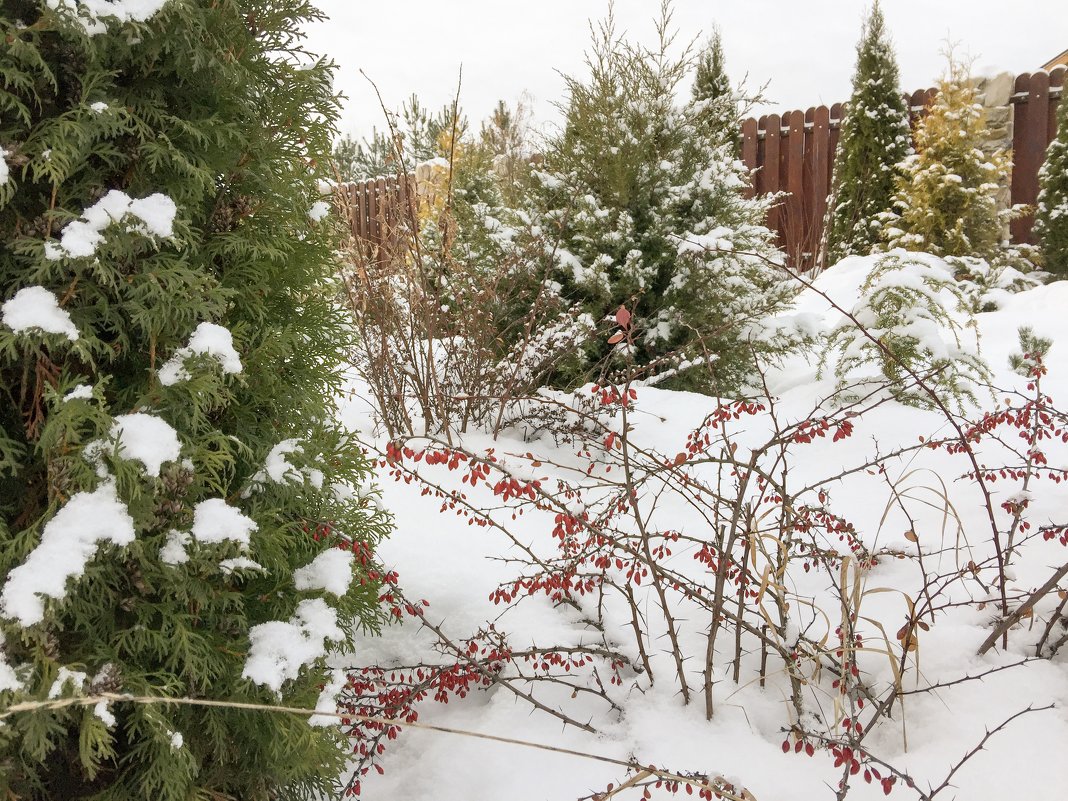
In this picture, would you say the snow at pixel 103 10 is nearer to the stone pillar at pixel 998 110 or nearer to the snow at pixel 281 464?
the snow at pixel 281 464

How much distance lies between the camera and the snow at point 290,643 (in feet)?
5.35

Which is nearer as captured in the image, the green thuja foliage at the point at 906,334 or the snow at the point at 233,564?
the snow at the point at 233,564

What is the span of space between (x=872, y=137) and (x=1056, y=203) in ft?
8.25

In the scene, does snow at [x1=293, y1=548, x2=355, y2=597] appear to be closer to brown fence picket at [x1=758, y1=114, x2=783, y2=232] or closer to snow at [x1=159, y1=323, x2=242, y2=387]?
snow at [x1=159, y1=323, x2=242, y2=387]

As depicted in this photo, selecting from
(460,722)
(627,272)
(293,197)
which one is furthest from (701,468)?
(293,197)

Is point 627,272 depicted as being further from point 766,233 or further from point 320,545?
point 320,545

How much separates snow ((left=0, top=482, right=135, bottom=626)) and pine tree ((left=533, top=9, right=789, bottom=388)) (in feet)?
12.2

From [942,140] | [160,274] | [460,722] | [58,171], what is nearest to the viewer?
[58,171]

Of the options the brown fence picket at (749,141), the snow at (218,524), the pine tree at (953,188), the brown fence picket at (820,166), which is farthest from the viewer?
the brown fence picket at (749,141)

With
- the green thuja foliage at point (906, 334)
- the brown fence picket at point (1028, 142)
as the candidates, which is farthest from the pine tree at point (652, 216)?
the brown fence picket at point (1028, 142)

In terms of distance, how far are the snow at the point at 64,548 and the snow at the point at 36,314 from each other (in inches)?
12.2

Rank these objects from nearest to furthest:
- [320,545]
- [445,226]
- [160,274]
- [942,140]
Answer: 1. [160,274]
2. [320,545]
3. [445,226]
4. [942,140]

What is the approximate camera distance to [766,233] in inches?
224

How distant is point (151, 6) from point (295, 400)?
2.91 ft
